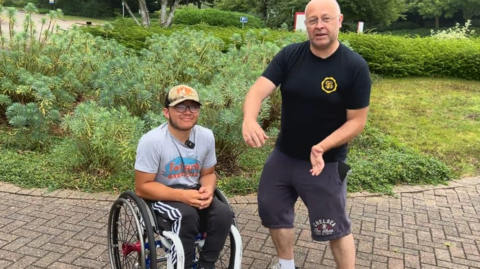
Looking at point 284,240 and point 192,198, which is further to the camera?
point 284,240

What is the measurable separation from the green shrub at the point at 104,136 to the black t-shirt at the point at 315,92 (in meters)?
2.16

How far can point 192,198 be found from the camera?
2.41 metres

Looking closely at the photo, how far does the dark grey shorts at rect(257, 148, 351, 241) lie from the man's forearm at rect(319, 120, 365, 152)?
0.76 feet

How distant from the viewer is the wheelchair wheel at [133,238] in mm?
2225

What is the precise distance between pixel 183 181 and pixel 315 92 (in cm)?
90

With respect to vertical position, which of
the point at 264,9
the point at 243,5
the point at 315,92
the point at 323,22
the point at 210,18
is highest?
the point at 243,5

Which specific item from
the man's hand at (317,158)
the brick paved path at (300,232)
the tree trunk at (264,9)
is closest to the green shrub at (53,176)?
the brick paved path at (300,232)

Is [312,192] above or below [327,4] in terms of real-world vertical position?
below

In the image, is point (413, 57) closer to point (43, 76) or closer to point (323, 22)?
point (43, 76)

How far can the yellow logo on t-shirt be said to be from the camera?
234 centimetres

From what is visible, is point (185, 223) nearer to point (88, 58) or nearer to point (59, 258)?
point (59, 258)

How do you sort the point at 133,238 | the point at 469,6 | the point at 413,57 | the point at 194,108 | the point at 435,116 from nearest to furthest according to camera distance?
the point at 194,108, the point at 133,238, the point at 435,116, the point at 413,57, the point at 469,6

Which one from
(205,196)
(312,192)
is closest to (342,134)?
(312,192)

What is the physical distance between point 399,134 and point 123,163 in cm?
445
